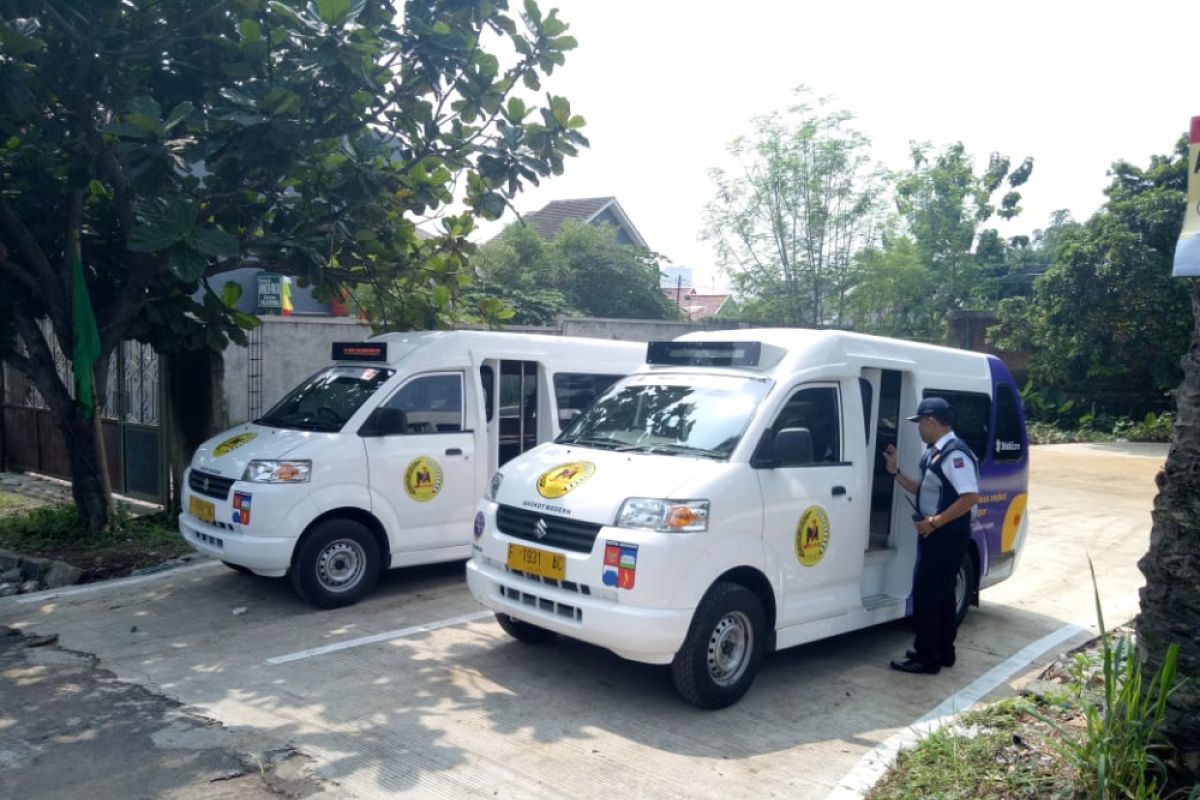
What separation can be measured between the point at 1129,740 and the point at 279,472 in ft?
18.8

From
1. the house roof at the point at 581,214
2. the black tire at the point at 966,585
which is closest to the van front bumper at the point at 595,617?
the black tire at the point at 966,585

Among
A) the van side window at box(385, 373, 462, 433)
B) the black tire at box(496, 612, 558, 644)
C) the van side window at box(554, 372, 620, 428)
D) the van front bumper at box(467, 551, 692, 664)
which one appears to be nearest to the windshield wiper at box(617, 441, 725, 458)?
the van front bumper at box(467, 551, 692, 664)

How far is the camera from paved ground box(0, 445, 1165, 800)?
4.79 meters

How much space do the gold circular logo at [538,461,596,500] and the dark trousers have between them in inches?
90.0

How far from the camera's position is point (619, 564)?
5.27 meters

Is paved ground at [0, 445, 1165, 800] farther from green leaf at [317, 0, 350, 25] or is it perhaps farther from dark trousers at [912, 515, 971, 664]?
green leaf at [317, 0, 350, 25]

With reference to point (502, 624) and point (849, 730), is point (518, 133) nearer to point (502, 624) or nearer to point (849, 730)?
point (502, 624)

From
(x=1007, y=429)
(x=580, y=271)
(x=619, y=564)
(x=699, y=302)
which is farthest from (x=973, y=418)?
(x=699, y=302)

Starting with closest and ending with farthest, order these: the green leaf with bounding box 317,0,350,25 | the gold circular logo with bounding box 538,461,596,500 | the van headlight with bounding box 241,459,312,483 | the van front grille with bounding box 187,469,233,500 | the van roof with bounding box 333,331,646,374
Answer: the gold circular logo with bounding box 538,461,596,500 → the van headlight with bounding box 241,459,312,483 → the van front grille with bounding box 187,469,233,500 → the green leaf with bounding box 317,0,350,25 → the van roof with bounding box 333,331,646,374

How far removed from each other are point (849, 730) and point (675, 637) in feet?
3.87

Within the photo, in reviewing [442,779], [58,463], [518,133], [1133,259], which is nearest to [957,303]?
[1133,259]

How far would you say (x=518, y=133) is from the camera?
945 centimetres

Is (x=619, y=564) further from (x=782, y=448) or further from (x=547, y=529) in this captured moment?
(x=782, y=448)

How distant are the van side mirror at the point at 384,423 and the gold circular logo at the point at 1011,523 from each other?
16.4ft
